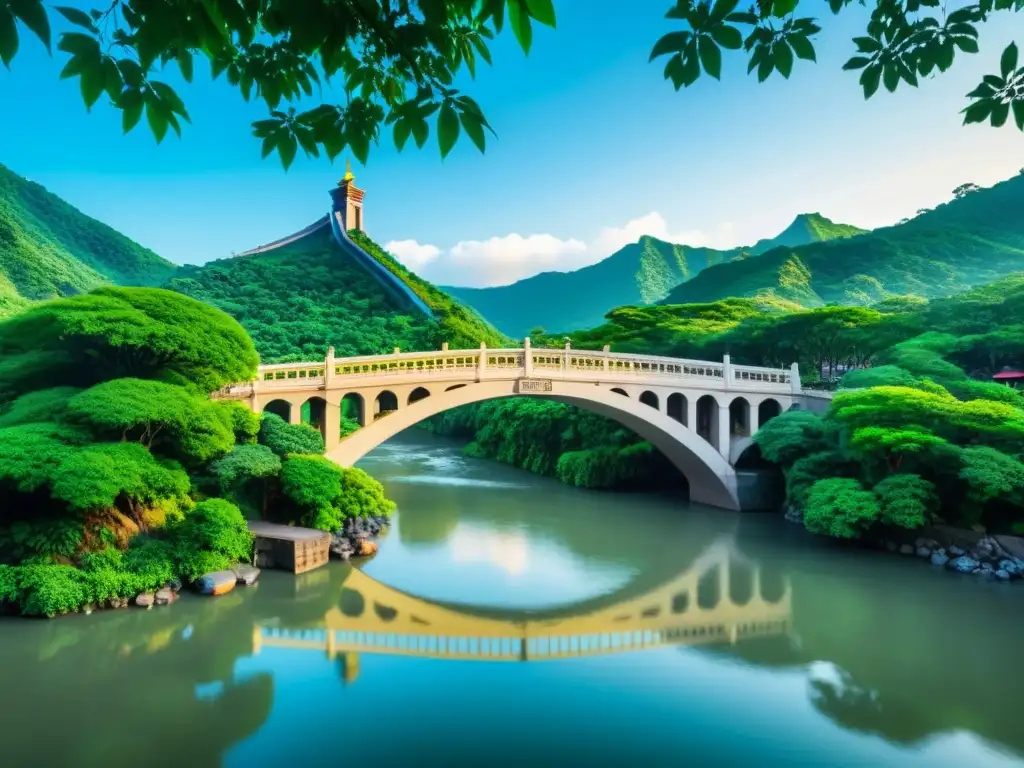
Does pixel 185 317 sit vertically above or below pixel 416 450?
above

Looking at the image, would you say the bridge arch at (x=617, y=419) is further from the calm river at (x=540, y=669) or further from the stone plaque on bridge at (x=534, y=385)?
the calm river at (x=540, y=669)

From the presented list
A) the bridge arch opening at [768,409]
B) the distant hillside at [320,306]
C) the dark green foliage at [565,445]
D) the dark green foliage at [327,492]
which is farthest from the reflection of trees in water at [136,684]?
the distant hillside at [320,306]

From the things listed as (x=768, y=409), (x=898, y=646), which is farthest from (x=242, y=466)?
(x=768, y=409)

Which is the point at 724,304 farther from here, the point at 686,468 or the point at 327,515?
the point at 327,515

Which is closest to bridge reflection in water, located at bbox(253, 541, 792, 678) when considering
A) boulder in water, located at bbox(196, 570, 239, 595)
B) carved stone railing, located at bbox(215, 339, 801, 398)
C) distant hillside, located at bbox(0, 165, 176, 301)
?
boulder in water, located at bbox(196, 570, 239, 595)

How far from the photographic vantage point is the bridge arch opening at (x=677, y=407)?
18641mm

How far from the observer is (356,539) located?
43.4 ft

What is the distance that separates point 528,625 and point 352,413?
19.0m

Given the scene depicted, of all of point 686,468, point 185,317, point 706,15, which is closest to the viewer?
point 706,15

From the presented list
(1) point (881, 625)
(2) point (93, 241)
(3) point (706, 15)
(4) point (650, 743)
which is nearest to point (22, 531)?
(4) point (650, 743)

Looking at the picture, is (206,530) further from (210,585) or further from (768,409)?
(768,409)

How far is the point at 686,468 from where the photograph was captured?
19578 millimetres

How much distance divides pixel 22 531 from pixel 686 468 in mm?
15347

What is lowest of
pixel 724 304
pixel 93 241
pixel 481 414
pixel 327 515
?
pixel 327 515
